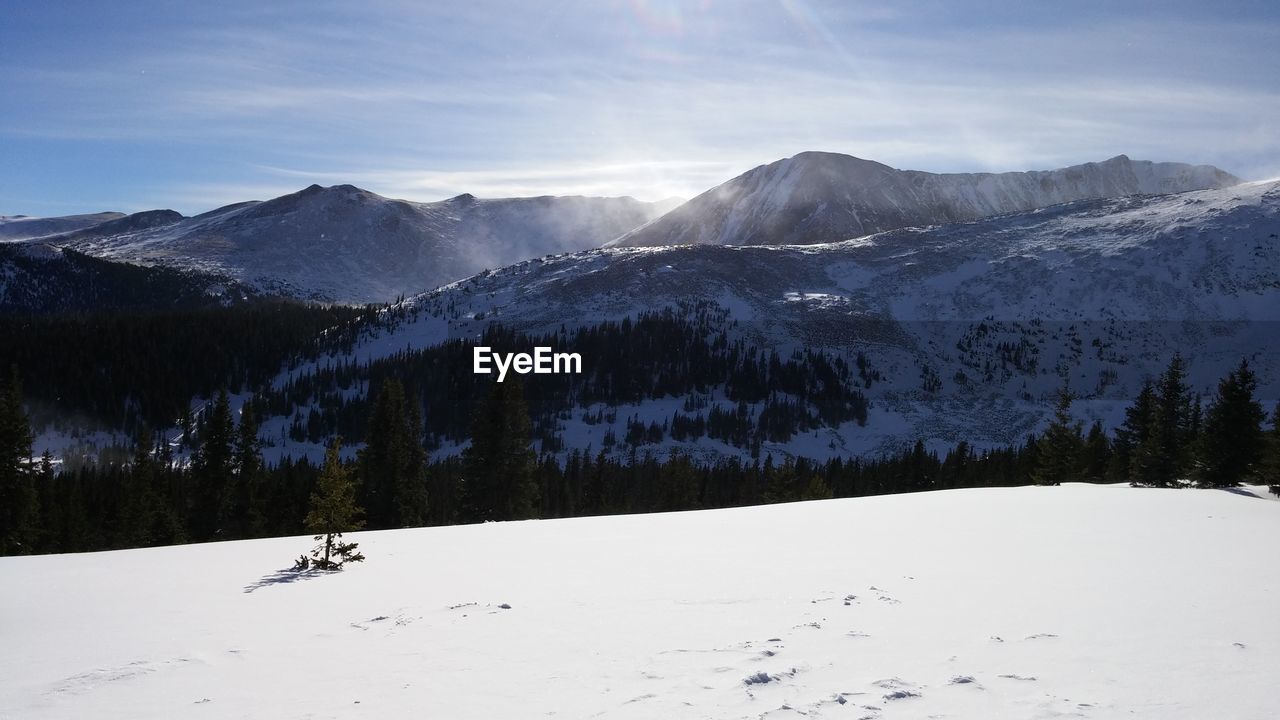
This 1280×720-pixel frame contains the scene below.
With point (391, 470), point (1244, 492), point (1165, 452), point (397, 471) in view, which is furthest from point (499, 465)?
point (1165, 452)

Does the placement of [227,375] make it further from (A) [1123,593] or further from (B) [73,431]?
(A) [1123,593]

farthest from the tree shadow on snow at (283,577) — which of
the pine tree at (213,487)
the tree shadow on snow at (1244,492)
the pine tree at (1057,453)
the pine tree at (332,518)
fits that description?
the pine tree at (1057,453)

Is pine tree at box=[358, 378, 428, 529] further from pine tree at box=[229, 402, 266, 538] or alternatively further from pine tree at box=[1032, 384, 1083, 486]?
pine tree at box=[1032, 384, 1083, 486]

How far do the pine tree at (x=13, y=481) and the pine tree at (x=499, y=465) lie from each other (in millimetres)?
22240

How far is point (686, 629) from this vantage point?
10.3 meters

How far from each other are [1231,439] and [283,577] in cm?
4441

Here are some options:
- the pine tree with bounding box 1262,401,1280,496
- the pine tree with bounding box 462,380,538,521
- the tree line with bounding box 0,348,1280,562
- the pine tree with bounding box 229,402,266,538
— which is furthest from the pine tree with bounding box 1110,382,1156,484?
the pine tree with bounding box 229,402,266,538

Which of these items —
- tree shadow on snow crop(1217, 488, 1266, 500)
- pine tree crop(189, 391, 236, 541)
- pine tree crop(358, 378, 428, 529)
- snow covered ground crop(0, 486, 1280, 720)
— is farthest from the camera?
pine tree crop(189, 391, 236, 541)

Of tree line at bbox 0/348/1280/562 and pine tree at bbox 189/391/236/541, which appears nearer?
tree line at bbox 0/348/1280/562

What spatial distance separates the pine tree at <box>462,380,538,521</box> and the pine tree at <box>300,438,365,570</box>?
79.3 feet

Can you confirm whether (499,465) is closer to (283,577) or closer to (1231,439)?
(283,577)

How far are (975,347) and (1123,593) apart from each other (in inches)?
7596

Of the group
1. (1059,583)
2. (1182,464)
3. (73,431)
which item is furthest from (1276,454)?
(73,431)

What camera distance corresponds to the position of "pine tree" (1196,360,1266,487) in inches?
1462
